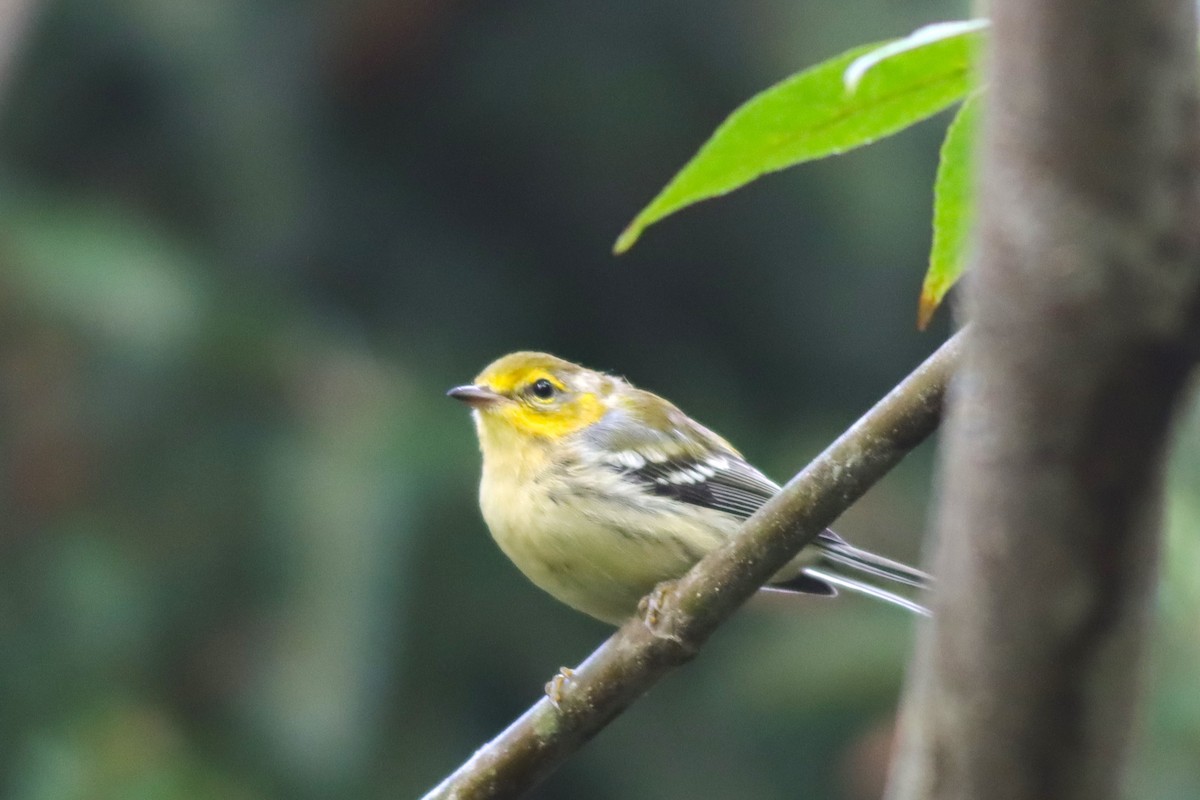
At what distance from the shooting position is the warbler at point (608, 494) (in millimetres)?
3371

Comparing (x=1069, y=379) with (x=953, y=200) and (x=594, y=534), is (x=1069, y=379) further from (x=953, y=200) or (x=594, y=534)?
(x=594, y=534)

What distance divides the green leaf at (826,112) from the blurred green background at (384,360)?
110 inches

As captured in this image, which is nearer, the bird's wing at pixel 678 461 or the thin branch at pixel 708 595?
the thin branch at pixel 708 595

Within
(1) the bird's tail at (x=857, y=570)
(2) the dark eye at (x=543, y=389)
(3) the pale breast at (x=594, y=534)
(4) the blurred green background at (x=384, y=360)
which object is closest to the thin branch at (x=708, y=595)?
(3) the pale breast at (x=594, y=534)

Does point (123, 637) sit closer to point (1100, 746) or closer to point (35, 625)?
point (35, 625)

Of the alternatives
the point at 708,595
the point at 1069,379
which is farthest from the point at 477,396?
the point at 1069,379

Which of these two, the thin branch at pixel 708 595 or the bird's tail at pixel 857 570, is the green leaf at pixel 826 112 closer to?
the thin branch at pixel 708 595

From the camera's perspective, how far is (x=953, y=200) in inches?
52.6

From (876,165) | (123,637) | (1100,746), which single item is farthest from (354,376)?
(1100,746)

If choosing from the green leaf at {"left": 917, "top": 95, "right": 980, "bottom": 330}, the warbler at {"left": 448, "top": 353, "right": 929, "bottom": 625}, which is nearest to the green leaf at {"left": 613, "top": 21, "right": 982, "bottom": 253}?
the green leaf at {"left": 917, "top": 95, "right": 980, "bottom": 330}

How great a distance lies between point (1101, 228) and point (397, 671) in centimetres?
531

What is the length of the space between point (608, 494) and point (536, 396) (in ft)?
1.90

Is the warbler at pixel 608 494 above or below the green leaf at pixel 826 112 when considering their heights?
above

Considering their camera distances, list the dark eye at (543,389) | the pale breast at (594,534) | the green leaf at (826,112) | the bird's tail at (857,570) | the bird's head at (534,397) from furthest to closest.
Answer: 1. the dark eye at (543,389)
2. the bird's head at (534,397)
3. the bird's tail at (857,570)
4. the pale breast at (594,534)
5. the green leaf at (826,112)
